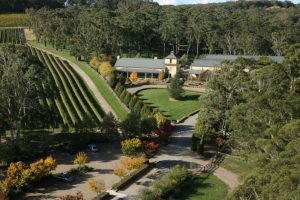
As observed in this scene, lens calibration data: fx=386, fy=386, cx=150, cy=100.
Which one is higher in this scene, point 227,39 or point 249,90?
point 227,39

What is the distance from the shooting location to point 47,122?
2147 inches

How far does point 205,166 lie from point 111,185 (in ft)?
40.0

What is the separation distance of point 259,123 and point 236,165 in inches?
350

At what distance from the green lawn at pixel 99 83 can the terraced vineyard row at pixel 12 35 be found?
976 centimetres

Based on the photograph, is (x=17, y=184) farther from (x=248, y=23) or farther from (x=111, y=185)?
(x=248, y=23)

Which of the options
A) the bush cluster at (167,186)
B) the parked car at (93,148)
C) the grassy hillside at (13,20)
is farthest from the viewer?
the grassy hillside at (13,20)

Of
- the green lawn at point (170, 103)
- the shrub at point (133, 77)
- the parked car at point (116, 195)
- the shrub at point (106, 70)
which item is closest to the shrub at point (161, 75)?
the shrub at point (133, 77)

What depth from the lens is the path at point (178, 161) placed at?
4181 cm

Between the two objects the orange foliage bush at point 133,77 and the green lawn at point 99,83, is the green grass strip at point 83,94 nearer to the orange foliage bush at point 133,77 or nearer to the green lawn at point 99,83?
the green lawn at point 99,83

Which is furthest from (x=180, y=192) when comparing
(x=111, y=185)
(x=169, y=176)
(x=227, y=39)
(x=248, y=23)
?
(x=248, y=23)

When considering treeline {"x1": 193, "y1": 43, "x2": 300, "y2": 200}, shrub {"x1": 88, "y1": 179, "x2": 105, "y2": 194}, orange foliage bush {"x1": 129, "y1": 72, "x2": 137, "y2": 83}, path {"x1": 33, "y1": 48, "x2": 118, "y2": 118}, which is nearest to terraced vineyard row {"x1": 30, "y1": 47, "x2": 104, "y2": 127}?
path {"x1": 33, "y1": 48, "x2": 118, "y2": 118}

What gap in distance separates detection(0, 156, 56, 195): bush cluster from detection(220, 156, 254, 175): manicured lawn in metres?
20.6

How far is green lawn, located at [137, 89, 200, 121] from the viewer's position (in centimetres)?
6907

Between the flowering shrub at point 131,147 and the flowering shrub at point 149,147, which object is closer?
the flowering shrub at point 131,147
